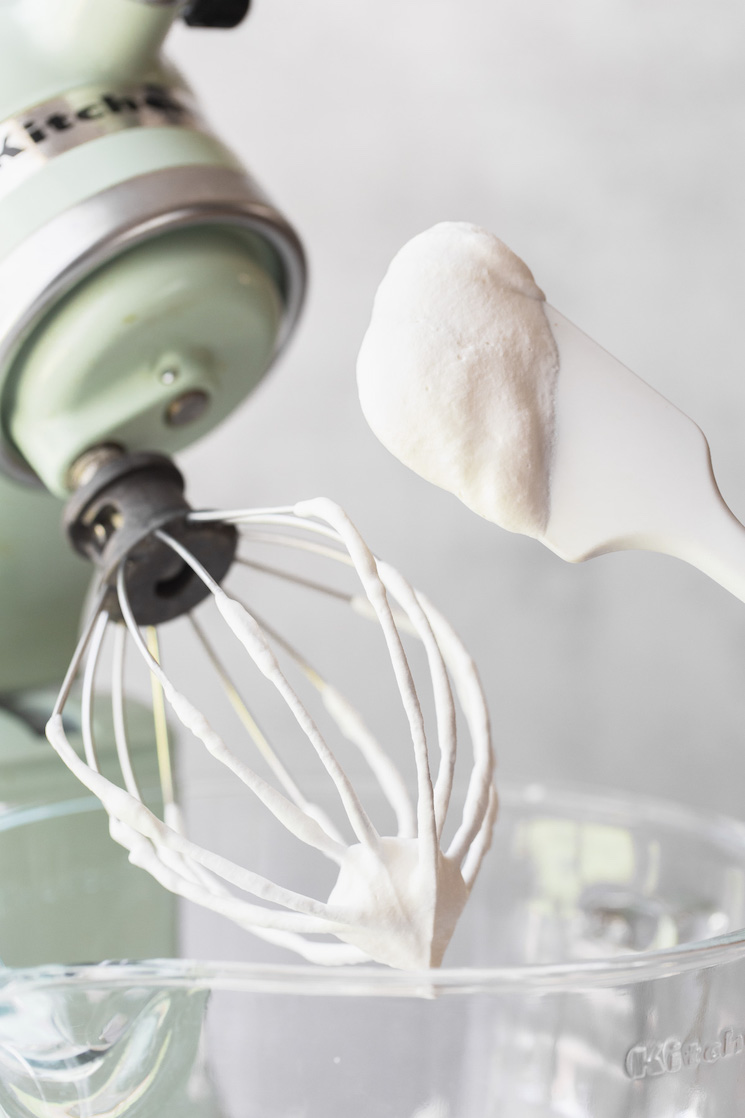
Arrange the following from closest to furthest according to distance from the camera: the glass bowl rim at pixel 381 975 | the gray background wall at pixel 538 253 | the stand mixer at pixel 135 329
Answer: the glass bowl rim at pixel 381 975 → the stand mixer at pixel 135 329 → the gray background wall at pixel 538 253

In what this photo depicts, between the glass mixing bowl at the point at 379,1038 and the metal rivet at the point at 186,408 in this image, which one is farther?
the metal rivet at the point at 186,408

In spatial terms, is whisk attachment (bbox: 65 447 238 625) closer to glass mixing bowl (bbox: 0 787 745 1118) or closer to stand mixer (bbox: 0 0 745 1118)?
stand mixer (bbox: 0 0 745 1118)

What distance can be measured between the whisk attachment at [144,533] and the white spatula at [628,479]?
106mm

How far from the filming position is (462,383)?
257 millimetres

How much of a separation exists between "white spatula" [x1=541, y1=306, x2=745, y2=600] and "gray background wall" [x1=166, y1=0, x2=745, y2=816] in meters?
0.48

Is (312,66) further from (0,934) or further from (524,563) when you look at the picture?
(0,934)

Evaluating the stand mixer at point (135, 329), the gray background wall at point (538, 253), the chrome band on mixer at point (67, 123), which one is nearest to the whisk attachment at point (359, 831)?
the stand mixer at point (135, 329)

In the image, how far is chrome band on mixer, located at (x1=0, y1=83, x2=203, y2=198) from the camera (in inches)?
13.1

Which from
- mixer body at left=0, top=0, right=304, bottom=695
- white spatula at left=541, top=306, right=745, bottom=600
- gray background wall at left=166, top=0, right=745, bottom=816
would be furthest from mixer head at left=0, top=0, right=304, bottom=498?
gray background wall at left=166, top=0, right=745, bottom=816

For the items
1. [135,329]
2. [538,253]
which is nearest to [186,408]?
[135,329]

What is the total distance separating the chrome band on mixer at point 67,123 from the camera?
332 millimetres

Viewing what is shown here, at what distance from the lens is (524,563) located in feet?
2.52

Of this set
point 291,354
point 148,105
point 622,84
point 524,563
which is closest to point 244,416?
point 291,354

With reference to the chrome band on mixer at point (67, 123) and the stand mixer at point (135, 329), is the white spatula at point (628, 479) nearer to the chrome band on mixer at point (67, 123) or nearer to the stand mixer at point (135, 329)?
the stand mixer at point (135, 329)
